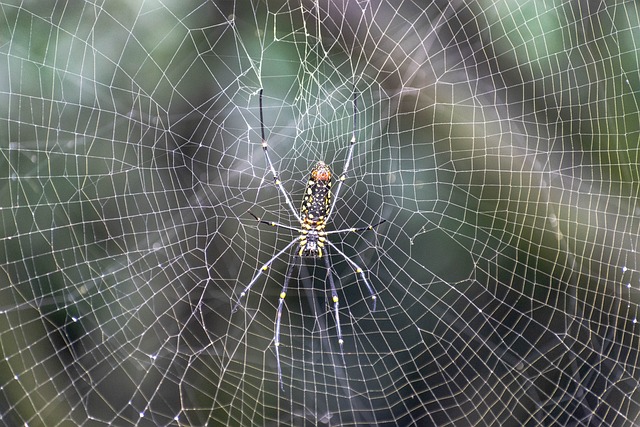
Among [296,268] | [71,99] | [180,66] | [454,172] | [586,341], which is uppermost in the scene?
[180,66]

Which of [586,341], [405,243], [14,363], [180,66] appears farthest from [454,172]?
[14,363]

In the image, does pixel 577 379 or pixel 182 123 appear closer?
pixel 182 123

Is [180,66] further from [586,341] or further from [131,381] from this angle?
[586,341]

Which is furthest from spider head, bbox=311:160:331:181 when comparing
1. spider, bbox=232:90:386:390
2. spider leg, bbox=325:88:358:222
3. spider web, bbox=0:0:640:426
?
spider web, bbox=0:0:640:426

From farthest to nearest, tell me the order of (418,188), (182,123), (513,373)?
1. (513,373)
2. (418,188)
3. (182,123)

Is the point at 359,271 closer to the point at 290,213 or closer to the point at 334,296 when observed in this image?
the point at 334,296

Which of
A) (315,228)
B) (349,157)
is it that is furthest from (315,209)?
(349,157)

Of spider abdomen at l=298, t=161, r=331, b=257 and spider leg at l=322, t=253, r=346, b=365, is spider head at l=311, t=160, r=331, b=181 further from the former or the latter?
spider leg at l=322, t=253, r=346, b=365
